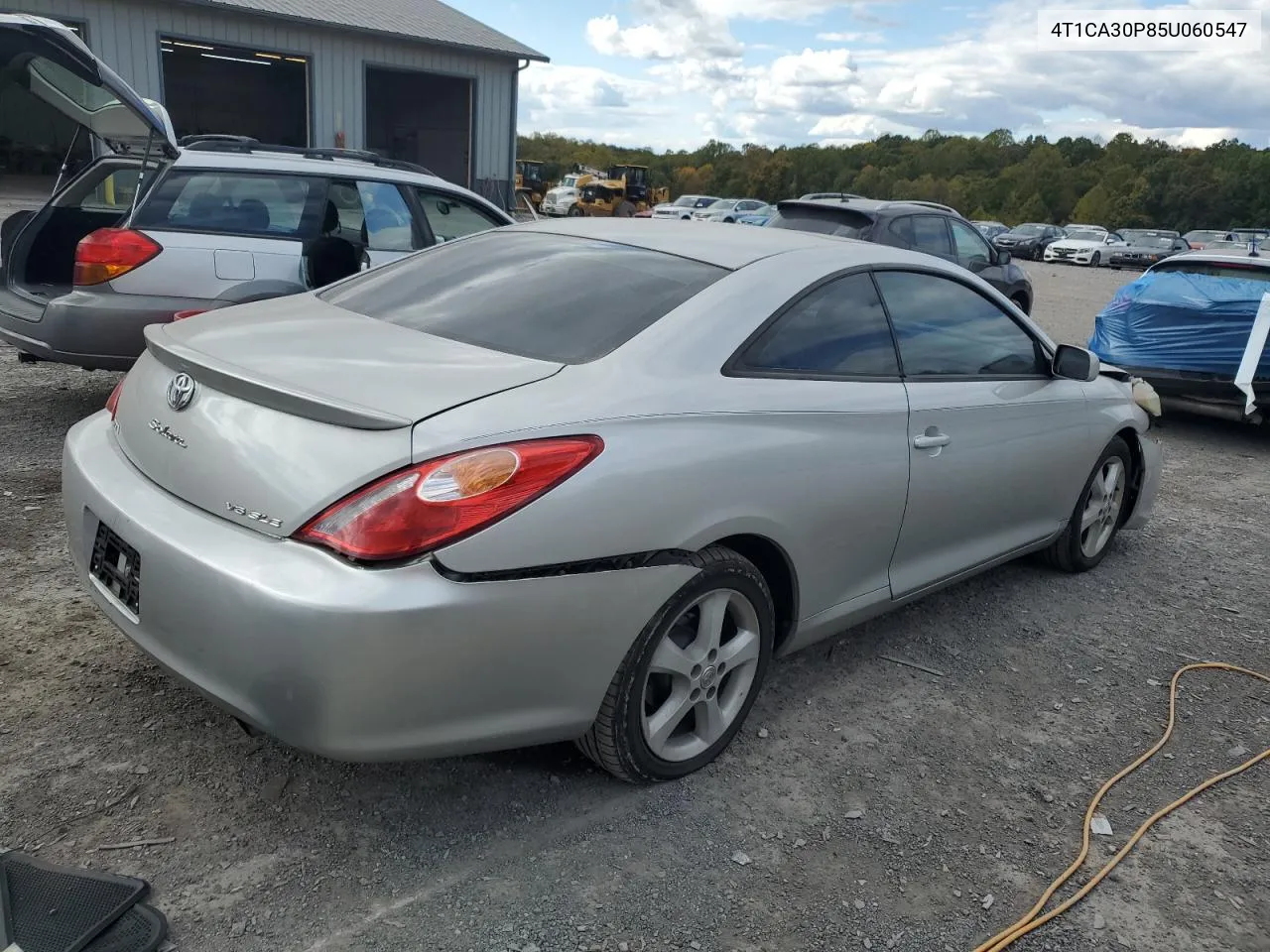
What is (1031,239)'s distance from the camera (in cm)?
3628

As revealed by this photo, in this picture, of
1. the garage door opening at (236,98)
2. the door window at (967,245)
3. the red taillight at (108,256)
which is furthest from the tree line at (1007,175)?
the red taillight at (108,256)

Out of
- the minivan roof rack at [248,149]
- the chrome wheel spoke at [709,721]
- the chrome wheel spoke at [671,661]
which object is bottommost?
the chrome wheel spoke at [709,721]

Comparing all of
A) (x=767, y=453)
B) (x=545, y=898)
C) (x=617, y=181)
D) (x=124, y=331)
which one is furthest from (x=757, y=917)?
(x=617, y=181)

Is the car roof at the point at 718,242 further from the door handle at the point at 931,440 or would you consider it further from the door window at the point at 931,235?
the door window at the point at 931,235

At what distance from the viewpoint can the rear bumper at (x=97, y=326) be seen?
5.25 meters

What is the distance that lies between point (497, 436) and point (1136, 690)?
2607 millimetres

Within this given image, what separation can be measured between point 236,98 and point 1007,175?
196 feet

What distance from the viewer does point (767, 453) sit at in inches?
109

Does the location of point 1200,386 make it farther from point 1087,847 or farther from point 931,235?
point 1087,847

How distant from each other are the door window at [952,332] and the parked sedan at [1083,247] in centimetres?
3344

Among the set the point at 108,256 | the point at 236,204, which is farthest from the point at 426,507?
the point at 236,204

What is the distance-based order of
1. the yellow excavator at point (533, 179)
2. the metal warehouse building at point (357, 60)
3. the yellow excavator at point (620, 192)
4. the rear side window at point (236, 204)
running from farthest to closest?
the yellow excavator at point (533, 179) < the yellow excavator at point (620, 192) < the metal warehouse building at point (357, 60) < the rear side window at point (236, 204)

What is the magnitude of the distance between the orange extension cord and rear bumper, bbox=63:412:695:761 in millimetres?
1083

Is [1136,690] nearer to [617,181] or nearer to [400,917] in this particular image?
[400,917]
